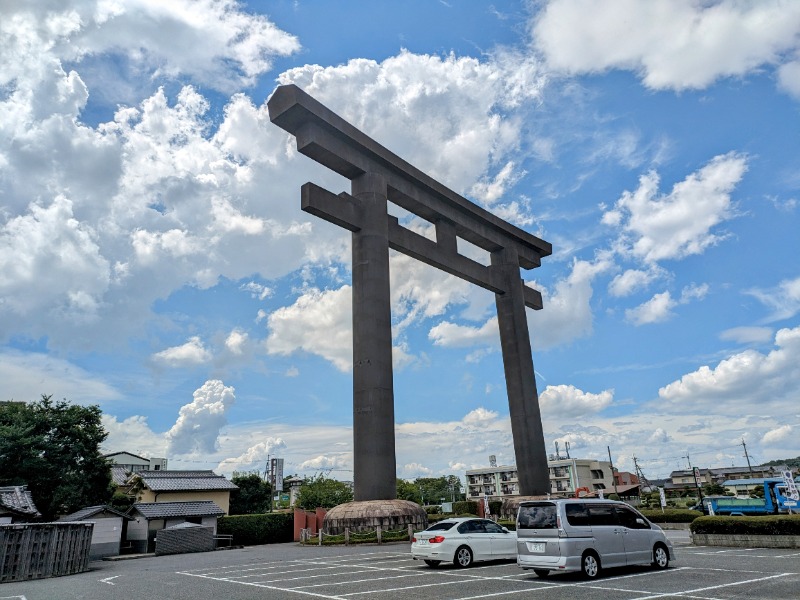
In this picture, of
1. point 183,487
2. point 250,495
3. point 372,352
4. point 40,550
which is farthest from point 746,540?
point 250,495

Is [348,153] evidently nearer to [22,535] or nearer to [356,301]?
[356,301]

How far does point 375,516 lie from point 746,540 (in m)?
13.3

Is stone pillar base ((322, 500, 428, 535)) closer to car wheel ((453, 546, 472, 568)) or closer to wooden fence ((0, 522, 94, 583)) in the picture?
car wheel ((453, 546, 472, 568))

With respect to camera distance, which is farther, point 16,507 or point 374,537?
point 374,537

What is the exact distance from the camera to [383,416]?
24.3 meters

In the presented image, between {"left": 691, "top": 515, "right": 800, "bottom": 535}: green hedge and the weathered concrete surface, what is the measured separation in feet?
0.33

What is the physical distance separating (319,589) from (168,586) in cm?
478

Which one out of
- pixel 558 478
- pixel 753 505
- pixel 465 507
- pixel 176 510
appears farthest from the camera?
pixel 558 478

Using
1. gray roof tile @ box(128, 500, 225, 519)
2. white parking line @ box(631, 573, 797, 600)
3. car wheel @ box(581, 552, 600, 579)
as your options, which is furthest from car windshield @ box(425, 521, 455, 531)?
gray roof tile @ box(128, 500, 225, 519)

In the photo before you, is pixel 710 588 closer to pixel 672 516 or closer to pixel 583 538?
pixel 583 538

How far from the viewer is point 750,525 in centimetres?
1670

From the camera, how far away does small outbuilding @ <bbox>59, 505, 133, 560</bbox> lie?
28781 mm

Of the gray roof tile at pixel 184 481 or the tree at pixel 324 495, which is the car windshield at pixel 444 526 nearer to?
the gray roof tile at pixel 184 481

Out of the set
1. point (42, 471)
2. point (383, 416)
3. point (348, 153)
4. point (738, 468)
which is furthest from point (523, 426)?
point (738, 468)
